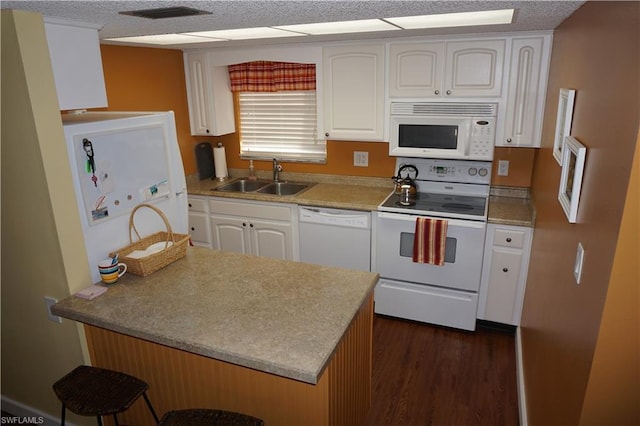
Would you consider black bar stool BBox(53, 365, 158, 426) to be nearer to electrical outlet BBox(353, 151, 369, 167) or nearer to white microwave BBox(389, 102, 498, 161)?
white microwave BBox(389, 102, 498, 161)

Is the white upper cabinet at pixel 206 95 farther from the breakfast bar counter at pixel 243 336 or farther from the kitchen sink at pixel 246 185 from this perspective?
the breakfast bar counter at pixel 243 336

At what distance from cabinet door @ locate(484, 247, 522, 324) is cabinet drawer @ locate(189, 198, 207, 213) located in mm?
2382

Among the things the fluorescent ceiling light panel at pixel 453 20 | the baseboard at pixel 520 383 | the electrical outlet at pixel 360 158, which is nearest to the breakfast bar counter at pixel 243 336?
the baseboard at pixel 520 383

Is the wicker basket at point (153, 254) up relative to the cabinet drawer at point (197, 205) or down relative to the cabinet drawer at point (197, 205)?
up

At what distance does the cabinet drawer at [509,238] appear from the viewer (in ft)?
9.52

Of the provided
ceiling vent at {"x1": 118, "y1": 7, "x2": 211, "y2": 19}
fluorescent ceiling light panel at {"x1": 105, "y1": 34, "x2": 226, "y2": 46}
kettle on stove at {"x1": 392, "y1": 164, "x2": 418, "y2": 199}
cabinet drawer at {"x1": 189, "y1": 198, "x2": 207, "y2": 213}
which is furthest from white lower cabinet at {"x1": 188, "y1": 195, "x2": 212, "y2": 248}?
ceiling vent at {"x1": 118, "y1": 7, "x2": 211, "y2": 19}

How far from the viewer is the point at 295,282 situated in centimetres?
202

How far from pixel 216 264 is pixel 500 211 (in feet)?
6.66

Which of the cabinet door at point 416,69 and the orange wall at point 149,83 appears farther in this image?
the orange wall at point 149,83

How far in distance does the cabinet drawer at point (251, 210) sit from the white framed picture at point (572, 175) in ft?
7.07

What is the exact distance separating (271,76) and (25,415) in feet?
9.81

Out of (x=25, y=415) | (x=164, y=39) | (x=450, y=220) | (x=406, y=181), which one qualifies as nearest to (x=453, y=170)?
(x=406, y=181)

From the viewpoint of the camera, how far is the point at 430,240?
119 inches

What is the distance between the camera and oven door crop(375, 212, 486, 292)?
2.98 meters
